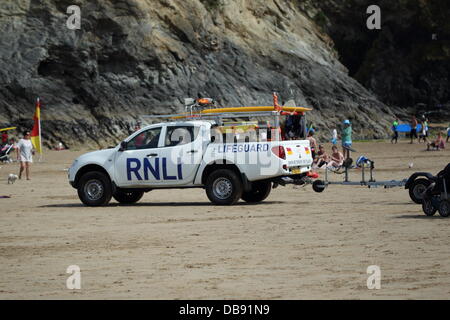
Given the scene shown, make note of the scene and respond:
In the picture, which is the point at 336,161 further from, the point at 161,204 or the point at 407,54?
the point at 407,54

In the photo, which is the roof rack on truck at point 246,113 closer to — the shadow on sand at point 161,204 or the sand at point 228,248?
the shadow on sand at point 161,204

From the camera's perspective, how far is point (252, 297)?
9.58 m

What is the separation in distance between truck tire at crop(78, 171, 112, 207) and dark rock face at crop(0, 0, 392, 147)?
34811 millimetres

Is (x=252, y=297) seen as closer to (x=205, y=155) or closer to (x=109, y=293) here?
(x=109, y=293)

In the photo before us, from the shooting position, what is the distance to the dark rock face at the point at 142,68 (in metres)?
57.7

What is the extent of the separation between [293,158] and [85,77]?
136ft

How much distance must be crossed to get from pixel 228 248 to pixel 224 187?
260 inches

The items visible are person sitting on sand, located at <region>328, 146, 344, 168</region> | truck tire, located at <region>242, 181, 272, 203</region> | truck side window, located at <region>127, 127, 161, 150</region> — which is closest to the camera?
truck side window, located at <region>127, 127, 161, 150</region>

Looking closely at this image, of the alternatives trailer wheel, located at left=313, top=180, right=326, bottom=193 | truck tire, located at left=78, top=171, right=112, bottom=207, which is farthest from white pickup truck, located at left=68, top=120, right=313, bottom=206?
trailer wheel, located at left=313, top=180, right=326, bottom=193

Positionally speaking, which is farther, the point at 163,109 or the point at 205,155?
the point at 163,109

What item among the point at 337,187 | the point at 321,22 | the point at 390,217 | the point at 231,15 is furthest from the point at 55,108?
the point at 390,217

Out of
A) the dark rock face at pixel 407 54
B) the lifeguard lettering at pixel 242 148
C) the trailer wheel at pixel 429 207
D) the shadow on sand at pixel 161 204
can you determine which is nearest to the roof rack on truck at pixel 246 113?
the lifeguard lettering at pixel 242 148

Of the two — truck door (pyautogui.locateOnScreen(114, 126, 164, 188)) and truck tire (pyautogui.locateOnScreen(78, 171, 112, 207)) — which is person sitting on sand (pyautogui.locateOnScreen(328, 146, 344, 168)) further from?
truck tire (pyautogui.locateOnScreen(78, 171, 112, 207))

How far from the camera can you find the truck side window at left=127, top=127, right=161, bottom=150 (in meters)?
20.5
